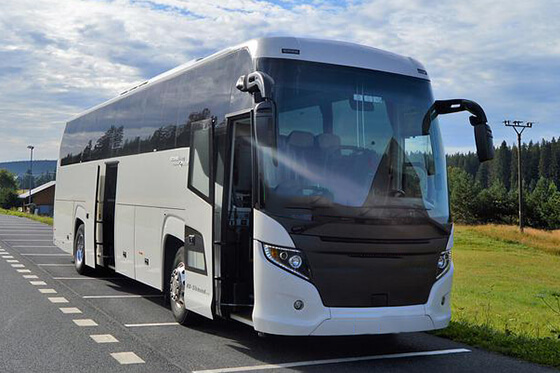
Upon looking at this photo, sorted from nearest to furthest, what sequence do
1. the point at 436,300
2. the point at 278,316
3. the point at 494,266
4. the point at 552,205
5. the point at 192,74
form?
the point at 278,316, the point at 436,300, the point at 192,74, the point at 494,266, the point at 552,205

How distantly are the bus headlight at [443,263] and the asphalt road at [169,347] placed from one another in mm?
968

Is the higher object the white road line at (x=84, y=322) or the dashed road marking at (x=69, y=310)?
the white road line at (x=84, y=322)

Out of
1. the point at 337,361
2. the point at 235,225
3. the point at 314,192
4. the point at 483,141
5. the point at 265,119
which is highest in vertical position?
the point at 265,119

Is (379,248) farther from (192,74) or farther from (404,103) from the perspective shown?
(192,74)

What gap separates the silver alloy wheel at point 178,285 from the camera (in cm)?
891

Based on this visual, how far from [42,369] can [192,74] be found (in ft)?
14.4

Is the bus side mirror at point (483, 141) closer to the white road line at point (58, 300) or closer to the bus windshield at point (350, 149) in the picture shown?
the bus windshield at point (350, 149)

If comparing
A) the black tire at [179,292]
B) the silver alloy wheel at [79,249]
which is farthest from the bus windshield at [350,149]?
the silver alloy wheel at [79,249]

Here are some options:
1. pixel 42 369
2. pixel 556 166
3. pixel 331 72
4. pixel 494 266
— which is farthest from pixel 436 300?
pixel 556 166

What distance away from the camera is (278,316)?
21.8 ft

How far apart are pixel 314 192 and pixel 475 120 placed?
85.4 inches

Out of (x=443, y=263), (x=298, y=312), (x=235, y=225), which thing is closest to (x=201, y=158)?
(x=235, y=225)

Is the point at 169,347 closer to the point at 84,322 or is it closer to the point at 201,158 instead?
the point at 84,322

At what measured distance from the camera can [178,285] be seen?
906 cm
